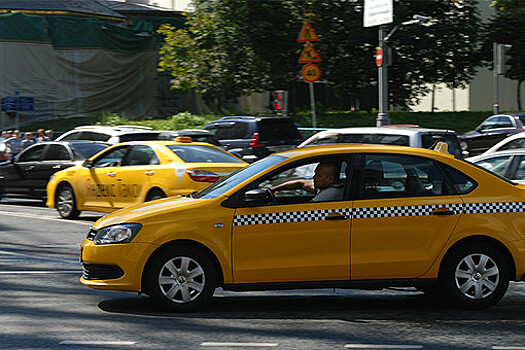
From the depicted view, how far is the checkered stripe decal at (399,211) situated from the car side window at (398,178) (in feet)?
0.40

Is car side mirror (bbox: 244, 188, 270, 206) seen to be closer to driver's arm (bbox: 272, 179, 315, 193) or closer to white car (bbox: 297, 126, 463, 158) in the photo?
driver's arm (bbox: 272, 179, 315, 193)

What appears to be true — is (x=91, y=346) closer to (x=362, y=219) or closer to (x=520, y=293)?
(x=362, y=219)

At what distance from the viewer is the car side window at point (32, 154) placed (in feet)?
65.4

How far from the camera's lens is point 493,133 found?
2889 cm

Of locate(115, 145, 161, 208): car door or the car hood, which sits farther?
locate(115, 145, 161, 208): car door

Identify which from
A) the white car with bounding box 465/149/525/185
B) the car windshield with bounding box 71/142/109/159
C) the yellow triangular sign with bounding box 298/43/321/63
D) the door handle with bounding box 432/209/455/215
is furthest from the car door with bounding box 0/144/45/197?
the door handle with bounding box 432/209/455/215

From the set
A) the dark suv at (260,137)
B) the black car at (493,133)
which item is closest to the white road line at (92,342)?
the dark suv at (260,137)

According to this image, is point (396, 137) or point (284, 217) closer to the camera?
point (284, 217)

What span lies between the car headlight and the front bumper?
1.8 inches

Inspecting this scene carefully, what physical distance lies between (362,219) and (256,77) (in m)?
34.3

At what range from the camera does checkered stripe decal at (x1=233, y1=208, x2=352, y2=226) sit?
778 cm

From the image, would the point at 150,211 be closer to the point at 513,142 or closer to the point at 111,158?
the point at 111,158

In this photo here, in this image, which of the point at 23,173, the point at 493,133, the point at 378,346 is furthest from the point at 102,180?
the point at 493,133

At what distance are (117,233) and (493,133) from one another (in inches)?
893
